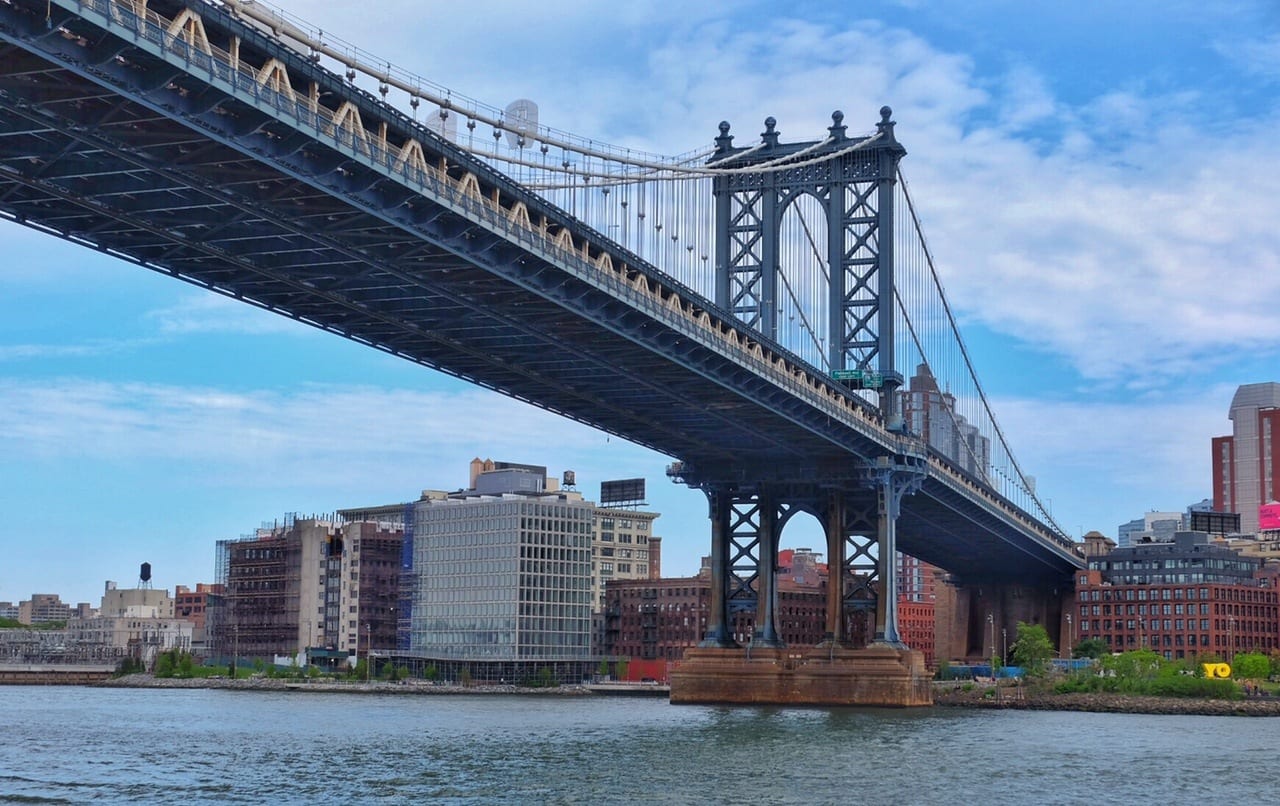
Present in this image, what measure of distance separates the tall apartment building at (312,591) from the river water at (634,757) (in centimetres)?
7393

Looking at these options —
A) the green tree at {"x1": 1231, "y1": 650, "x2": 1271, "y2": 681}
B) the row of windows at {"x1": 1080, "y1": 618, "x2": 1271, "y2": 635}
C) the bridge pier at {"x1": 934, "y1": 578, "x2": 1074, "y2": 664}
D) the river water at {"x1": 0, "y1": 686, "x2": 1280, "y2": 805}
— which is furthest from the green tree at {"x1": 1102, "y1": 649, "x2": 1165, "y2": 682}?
the bridge pier at {"x1": 934, "y1": 578, "x2": 1074, "y2": 664}

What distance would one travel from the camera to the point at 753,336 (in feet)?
259

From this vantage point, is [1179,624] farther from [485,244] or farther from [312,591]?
[485,244]

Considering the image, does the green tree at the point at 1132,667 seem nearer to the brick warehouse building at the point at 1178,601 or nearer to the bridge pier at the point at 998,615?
the brick warehouse building at the point at 1178,601

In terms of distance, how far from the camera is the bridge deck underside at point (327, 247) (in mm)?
41875

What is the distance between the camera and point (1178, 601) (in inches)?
6378

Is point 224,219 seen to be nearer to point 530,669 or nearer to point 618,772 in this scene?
point 618,772

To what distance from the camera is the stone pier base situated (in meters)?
94.5

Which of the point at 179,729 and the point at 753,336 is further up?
the point at 753,336

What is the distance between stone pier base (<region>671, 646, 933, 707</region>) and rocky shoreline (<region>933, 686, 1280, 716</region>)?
13.3m

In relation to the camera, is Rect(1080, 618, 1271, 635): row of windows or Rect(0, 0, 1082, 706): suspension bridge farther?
Rect(1080, 618, 1271, 635): row of windows

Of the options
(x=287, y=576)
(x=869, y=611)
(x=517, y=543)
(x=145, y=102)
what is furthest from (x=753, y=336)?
(x=287, y=576)

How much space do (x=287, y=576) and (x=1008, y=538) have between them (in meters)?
77.3

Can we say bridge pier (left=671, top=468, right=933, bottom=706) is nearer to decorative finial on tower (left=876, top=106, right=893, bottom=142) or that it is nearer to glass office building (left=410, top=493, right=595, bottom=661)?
decorative finial on tower (left=876, top=106, right=893, bottom=142)
